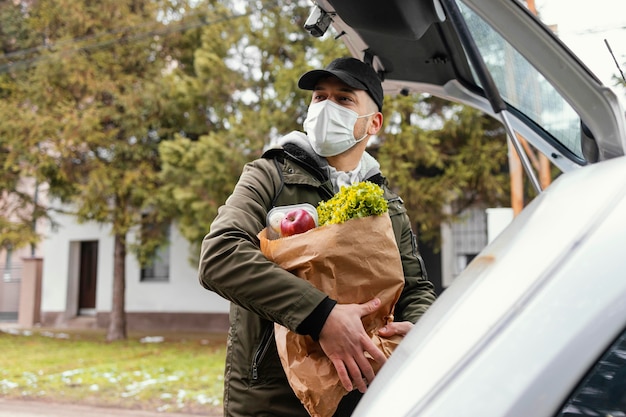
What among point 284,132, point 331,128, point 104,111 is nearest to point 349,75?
point 331,128

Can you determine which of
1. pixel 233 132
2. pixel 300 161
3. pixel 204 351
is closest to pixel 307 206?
pixel 300 161

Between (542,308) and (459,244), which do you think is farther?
(459,244)

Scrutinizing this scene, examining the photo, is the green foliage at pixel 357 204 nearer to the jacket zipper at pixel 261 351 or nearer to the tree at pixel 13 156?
the jacket zipper at pixel 261 351

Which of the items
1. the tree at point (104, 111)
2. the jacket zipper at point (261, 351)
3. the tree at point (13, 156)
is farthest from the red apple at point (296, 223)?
the tree at point (13, 156)

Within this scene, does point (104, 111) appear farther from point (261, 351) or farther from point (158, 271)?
point (261, 351)

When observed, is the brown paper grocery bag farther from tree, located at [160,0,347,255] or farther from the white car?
tree, located at [160,0,347,255]

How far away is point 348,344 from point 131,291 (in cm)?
1701

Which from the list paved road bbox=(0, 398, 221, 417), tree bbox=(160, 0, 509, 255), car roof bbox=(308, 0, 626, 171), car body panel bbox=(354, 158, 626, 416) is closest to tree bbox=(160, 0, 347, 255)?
tree bbox=(160, 0, 509, 255)

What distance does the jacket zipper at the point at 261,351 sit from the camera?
1833mm

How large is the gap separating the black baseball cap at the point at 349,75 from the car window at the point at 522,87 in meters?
0.39

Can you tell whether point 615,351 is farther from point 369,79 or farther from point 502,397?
point 369,79

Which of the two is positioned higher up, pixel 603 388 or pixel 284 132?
pixel 284 132

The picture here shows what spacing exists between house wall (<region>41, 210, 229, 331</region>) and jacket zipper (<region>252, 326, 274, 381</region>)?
44.2 feet

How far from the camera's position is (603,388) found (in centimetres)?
85
